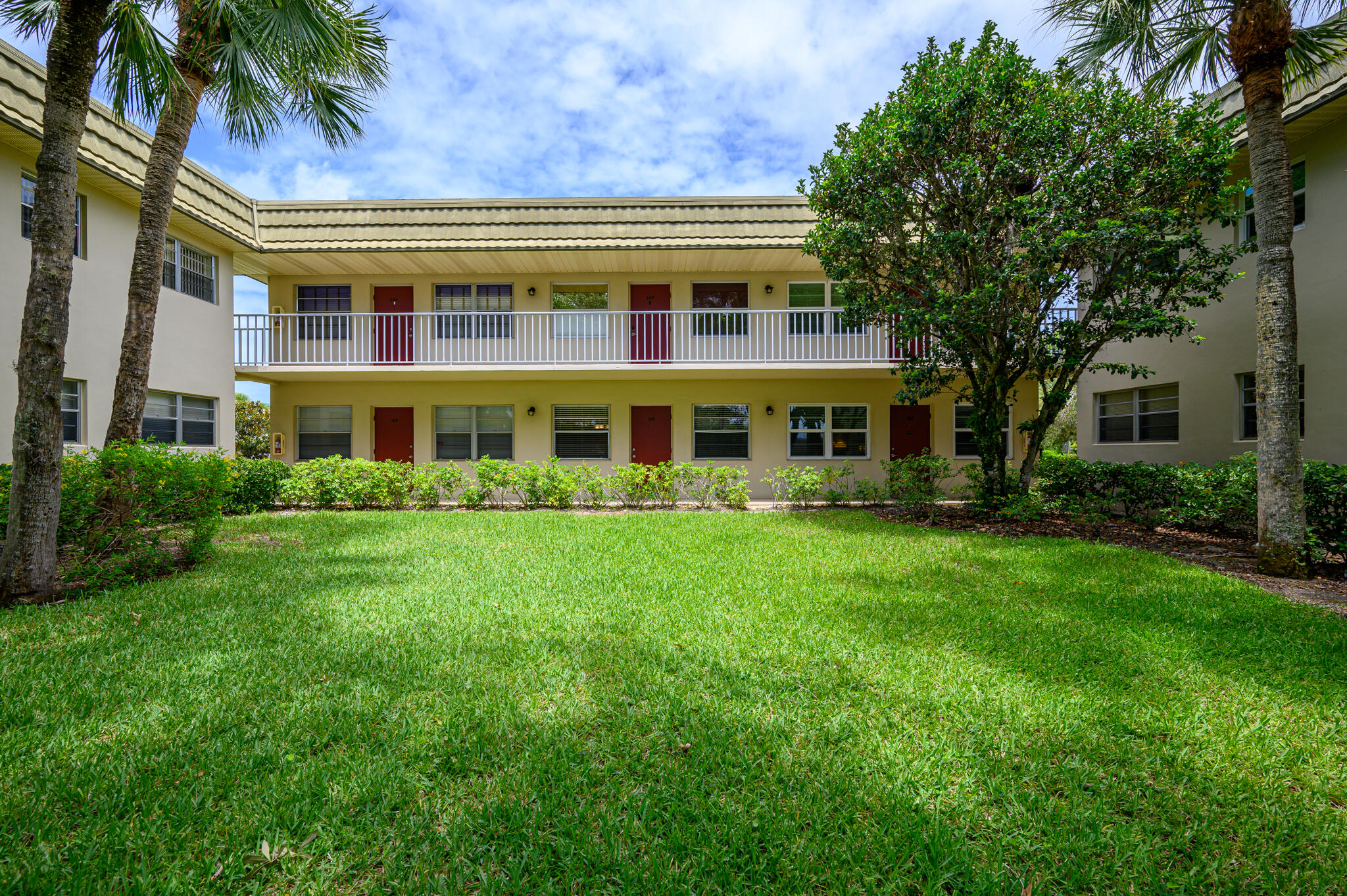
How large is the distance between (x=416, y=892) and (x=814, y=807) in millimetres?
1572

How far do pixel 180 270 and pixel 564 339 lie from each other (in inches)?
307

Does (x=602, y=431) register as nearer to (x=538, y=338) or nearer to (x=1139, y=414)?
(x=538, y=338)

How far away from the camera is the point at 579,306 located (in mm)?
15406

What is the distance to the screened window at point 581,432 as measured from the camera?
15203 millimetres

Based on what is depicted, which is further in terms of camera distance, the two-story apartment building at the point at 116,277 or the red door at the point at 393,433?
the red door at the point at 393,433

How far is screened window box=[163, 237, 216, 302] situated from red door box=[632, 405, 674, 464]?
9670mm

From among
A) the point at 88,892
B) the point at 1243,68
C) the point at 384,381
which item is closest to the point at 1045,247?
the point at 1243,68

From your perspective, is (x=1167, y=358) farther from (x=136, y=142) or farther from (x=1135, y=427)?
(x=136, y=142)

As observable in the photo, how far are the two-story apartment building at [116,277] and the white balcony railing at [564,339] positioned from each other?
4.61ft

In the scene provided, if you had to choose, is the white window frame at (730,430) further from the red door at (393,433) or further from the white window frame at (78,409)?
the white window frame at (78,409)

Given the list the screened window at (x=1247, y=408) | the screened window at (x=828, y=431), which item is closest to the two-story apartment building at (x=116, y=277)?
the screened window at (x=828, y=431)

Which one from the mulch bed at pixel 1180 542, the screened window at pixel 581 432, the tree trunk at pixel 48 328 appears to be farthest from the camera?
the screened window at pixel 581 432

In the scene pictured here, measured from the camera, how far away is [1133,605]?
17.9 ft

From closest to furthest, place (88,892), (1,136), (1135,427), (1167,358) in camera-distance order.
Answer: (88,892)
(1,136)
(1167,358)
(1135,427)
